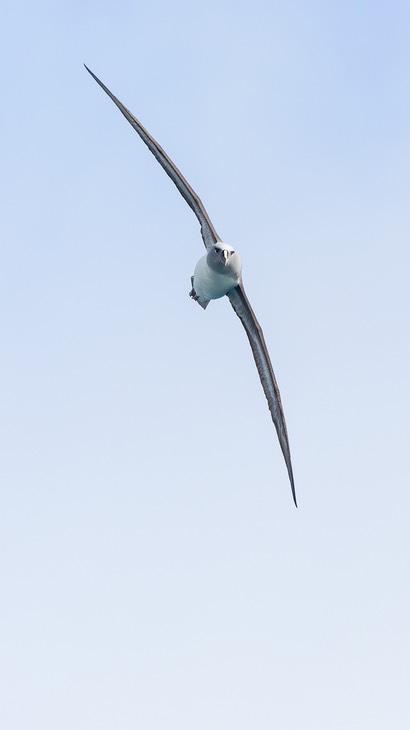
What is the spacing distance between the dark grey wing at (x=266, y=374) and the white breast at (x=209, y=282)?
1213 millimetres

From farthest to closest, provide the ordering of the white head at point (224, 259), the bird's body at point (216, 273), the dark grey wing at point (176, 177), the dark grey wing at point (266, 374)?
the dark grey wing at point (266, 374)
the dark grey wing at point (176, 177)
the bird's body at point (216, 273)
the white head at point (224, 259)

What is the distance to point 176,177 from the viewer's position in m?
37.2

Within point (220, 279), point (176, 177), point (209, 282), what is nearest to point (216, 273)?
point (220, 279)

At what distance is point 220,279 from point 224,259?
3.82 feet

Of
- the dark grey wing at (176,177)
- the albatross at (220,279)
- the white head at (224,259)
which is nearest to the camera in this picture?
the white head at (224,259)

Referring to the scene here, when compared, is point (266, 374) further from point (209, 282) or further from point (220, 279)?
point (220, 279)

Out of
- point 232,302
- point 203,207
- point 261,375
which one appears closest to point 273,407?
point 261,375

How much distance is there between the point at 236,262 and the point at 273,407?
5926mm

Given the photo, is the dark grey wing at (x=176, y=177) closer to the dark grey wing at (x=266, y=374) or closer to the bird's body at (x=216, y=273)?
the bird's body at (x=216, y=273)

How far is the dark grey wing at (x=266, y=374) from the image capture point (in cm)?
3894

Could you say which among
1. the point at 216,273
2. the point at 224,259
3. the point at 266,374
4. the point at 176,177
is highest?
the point at 176,177

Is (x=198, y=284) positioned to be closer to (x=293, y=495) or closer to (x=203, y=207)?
(x=203, y=207)

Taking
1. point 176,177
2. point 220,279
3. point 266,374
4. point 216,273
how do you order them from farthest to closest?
1. point 266,374
2. point 176,177
3. point 220,279
4. point 216,273

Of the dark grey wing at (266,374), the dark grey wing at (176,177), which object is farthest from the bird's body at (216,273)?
the dark grey wing at (266,374)
